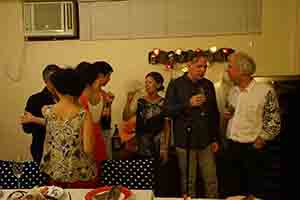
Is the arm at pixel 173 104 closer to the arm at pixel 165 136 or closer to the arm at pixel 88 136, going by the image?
the arm at pixel 165 136

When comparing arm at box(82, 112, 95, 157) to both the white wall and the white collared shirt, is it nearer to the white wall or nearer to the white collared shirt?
the white collared shirt

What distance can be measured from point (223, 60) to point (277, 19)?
2.26ft

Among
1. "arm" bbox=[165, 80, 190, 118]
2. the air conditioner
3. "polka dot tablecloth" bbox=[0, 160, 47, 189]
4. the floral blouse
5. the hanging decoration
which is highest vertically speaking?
the air conditioner

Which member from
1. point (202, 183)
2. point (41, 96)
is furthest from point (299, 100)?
point (41, 96)

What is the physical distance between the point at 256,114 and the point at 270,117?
0.33ft

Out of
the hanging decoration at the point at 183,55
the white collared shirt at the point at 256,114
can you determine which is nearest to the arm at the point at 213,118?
the white collared shirt at the point at 256,114

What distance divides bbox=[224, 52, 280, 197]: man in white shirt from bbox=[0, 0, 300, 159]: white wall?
1.08 meters

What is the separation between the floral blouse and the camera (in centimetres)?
193

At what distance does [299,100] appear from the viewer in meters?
3.35

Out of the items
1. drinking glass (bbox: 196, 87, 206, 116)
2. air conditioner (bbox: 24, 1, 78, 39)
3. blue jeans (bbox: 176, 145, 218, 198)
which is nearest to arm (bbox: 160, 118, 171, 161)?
blue jeans (bbox: 176, 145, 218, 198)

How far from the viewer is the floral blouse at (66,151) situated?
6.32 feet

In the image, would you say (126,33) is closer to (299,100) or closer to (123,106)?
(123,106)

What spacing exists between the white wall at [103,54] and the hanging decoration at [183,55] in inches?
2.9

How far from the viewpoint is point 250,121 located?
2.68 meters
